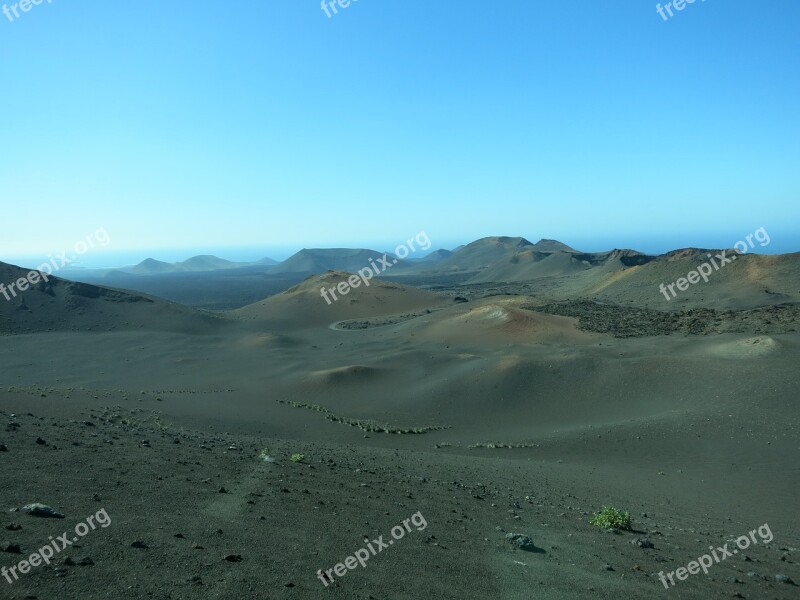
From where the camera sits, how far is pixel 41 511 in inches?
246

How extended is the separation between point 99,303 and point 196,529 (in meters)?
43.7

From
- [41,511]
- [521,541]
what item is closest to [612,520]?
[521,541]

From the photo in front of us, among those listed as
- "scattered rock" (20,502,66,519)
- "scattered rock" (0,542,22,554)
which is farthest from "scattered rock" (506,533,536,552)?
"scattered rock" (0,542,22,554)

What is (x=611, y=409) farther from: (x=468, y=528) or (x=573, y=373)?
(x=468, y=528)

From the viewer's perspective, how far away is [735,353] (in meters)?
24.1

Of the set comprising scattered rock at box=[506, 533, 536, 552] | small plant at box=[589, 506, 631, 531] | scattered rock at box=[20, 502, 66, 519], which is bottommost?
small plant at box=[589, 506, 631, 531]

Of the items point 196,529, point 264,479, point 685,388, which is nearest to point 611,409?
point 685,388

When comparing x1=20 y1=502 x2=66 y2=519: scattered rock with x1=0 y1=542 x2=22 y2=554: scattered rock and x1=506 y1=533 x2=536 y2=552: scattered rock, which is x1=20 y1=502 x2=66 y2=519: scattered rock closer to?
x1=0 y1=542 x2=22 y2=554: scattered rock

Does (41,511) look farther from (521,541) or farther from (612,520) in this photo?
(612,520)

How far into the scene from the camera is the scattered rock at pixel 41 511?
6.21 meters

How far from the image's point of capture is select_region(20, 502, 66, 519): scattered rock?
20.4ft

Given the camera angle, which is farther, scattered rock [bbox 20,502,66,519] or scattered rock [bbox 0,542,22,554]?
scattered rock [bbox 20,502,66,519]

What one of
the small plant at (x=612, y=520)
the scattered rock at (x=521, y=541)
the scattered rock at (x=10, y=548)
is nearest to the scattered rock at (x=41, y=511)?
the scattered rock at (x=10, y=548)

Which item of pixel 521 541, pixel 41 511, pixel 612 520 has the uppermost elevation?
pixel 41 511
